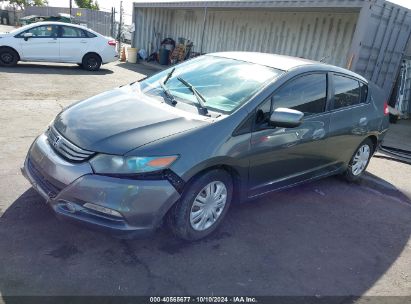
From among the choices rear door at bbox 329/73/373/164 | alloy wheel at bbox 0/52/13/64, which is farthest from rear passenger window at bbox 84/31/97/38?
rear door at bbox 329/73/373/164

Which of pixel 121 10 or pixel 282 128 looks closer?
pixel 282 128

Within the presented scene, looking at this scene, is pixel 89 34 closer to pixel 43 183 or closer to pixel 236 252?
pixel 43 183

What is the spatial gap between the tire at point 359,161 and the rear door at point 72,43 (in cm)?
1065

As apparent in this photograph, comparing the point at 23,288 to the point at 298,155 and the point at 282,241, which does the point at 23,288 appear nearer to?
the point at 282,241

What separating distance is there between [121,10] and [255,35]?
975 centimetres

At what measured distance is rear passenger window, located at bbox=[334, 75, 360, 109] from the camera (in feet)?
14.5

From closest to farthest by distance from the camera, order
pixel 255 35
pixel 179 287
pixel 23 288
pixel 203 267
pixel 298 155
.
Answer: pixel 23 288, pixel 179 287, pixel 203 267, pixel 298 155, pixel 255 35

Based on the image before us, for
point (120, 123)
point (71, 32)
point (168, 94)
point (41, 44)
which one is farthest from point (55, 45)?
point (120, 123)

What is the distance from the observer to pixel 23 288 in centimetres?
257

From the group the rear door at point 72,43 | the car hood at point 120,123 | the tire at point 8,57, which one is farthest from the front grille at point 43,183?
the rear door at point 72,43

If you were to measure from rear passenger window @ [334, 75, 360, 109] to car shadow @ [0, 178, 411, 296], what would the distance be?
4.57ft

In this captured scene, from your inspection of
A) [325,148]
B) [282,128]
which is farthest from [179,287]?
[325,148]

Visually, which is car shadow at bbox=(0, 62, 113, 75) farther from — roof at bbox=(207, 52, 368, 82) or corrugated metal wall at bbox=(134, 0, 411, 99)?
roof at bbox=(207, 52, 368, 82)

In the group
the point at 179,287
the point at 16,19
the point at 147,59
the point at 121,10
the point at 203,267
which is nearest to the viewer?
the point at 179,287
